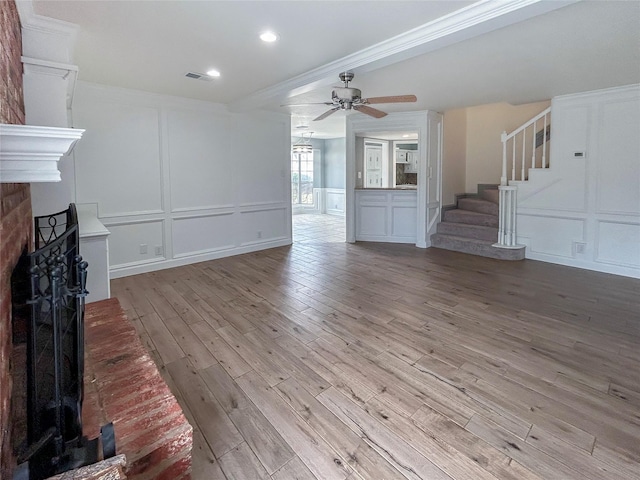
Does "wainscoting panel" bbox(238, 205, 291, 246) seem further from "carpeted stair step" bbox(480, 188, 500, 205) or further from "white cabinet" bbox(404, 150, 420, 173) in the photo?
"white cabinet" bbox(404, 150, 420, 173)

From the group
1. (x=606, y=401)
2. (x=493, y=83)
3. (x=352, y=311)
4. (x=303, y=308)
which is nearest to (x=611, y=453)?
(x=606, y=401)

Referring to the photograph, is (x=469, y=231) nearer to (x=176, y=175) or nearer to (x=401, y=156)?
(x=401, y=156)

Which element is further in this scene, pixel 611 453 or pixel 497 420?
pixel 497 420

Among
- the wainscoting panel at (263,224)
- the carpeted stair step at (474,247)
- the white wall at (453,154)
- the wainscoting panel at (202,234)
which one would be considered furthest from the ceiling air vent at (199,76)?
the carpeted stair step at (474,247)

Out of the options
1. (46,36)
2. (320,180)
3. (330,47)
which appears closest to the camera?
(46,36)

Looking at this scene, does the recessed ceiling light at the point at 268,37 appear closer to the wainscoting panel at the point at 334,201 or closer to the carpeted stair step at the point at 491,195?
the carpeted stair step at the point at 491,195

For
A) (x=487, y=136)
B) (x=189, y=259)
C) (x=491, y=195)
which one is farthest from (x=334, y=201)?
(x=189, y=259)

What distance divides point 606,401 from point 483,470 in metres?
1.06

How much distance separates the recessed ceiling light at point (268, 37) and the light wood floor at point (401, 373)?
95.9 inches

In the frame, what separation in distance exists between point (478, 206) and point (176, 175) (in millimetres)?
5513

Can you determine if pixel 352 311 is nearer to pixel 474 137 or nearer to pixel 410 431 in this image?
pixel 410 431

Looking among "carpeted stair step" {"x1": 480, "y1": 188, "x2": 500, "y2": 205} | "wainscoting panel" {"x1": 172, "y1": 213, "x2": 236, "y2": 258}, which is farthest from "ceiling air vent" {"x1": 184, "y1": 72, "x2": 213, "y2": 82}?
"carpeted stair step" {"x1": 480, "y1": 188, "x2": 500, "y2": 205}

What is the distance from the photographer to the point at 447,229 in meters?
6.46

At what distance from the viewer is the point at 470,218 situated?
6.42m
